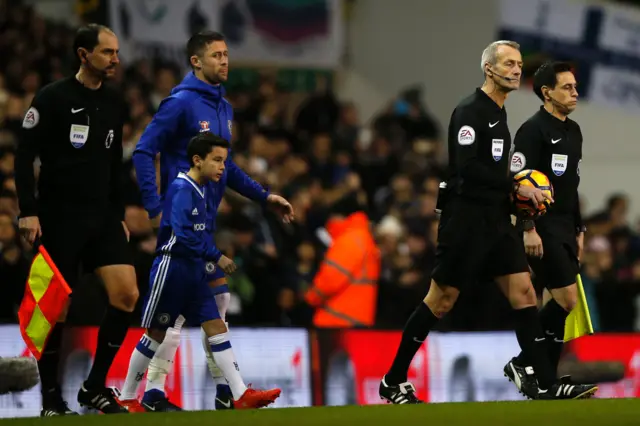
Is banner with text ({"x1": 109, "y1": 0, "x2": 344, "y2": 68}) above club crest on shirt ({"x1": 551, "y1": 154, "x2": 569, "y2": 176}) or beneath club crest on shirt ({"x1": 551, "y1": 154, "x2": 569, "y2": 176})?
above

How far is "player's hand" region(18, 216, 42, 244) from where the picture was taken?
990 cm

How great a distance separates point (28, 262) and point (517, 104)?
9636mm

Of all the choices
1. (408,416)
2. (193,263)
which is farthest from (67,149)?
(408,416)

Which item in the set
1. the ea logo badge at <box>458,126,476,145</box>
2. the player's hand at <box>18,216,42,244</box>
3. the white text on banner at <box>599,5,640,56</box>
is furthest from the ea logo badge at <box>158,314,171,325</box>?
the white text on banner at <box>599,5,640,56</box>

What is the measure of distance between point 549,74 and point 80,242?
3391 millimetres

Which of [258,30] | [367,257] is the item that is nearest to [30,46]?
[258,30]

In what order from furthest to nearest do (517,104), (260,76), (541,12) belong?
1. (260,76)
2. (517,104)
3. (541,12)

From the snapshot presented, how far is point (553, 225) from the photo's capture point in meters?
10.6

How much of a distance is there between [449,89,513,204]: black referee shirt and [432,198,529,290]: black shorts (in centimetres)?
10

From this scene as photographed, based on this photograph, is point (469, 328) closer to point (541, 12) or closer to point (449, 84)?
point (541, 12)

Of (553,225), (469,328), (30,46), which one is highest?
(30,46)

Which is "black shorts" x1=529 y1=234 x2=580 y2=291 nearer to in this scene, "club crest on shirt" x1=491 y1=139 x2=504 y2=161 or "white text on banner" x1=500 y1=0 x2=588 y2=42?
"club crest on shirt" x1=491 y1=139 x2=504 y2=161

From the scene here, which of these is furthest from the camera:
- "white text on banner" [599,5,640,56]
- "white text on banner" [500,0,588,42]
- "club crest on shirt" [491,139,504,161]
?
"white text on banner" [599,5,640,56]

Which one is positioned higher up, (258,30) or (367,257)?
(258,30)
